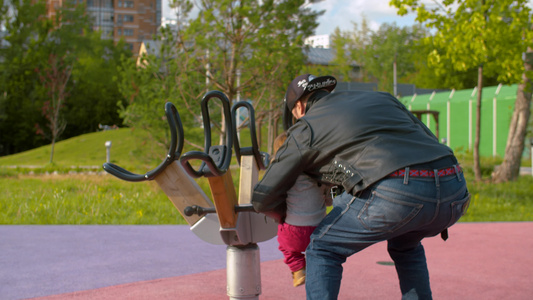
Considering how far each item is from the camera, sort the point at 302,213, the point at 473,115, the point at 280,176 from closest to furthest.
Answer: the point at 280,176 → the point at 302,213 → the point at 473,115

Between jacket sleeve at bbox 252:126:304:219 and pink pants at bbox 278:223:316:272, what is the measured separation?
0.20 metres

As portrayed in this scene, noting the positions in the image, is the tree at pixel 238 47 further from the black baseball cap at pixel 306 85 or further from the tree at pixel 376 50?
the tree at pixel 376 50

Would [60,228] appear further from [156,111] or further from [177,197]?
[156,111]

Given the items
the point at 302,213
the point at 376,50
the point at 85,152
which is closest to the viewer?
the point at 302,213

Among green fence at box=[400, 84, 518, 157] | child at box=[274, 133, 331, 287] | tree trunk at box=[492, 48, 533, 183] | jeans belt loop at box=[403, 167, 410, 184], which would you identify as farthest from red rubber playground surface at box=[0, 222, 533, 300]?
green fence at box=[400, 84, 518, 157]

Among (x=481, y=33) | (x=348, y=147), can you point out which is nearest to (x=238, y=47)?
(x=481, y=33)

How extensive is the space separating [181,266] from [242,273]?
223 centimetres

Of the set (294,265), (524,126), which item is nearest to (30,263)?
(294,265)

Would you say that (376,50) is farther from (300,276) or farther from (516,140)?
(300,276)

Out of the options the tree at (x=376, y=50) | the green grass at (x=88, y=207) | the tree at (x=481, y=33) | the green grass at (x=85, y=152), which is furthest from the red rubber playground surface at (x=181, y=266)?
the tree at (x=376, y=50)

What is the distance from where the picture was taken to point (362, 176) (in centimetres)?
247

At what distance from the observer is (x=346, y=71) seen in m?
51.9

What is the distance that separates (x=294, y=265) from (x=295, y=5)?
1011 cm

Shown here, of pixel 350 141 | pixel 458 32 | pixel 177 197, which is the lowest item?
pixel 177 197
